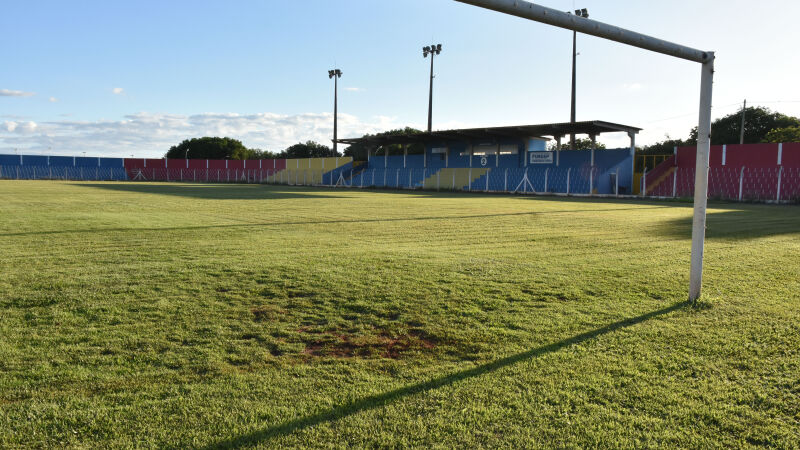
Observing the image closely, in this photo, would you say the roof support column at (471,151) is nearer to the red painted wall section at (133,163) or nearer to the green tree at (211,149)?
the red painted wall section at (133,163)

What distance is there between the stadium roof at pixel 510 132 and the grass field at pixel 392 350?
29759mm

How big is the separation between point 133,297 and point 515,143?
133 feet

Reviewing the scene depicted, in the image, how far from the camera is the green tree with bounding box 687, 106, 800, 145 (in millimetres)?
56844

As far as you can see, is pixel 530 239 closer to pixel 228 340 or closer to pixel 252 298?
pixel 252 298

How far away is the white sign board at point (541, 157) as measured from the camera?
40.4 metres

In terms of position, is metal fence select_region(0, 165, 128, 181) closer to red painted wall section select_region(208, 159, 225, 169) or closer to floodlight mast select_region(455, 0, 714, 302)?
red painted wall section select_region(208, 159, 225, 169)

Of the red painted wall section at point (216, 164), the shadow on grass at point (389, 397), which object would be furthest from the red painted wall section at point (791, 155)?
the red painted wall section at point (216, 164)

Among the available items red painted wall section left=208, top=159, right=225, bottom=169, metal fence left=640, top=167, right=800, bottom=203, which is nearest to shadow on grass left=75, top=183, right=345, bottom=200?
metal fence left=640, top=167, right=800, bottom=203

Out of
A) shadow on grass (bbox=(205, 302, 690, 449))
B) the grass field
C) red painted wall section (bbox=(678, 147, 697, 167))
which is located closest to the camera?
shadow on grass (bbox=(205, 302, 690, 449))

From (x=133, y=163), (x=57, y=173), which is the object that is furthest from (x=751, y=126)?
(x=57, y=173)

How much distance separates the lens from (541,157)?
4103 centimetres

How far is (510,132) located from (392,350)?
38.8m

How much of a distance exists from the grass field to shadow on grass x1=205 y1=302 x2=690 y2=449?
0.01 metres

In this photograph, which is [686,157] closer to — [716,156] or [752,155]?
[716,156]
